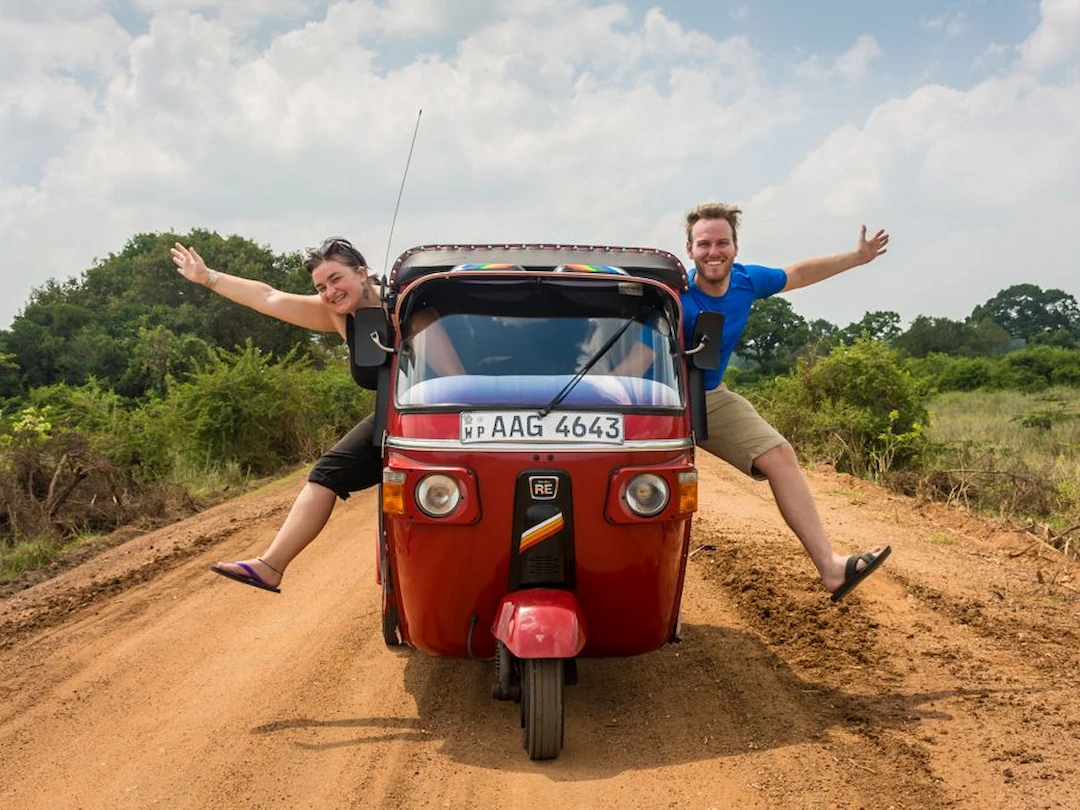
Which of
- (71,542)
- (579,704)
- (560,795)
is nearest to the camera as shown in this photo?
(560,795)

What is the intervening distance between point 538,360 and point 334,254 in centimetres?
145

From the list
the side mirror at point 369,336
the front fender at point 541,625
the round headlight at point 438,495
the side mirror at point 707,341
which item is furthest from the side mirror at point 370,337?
the side mirror at point 707,341

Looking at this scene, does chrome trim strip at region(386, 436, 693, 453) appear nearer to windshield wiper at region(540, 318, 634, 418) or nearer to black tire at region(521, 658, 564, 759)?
windshield wiper at region(540, 318, 634, 418)

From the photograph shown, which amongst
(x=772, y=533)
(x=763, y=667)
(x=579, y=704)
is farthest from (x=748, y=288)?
(x=772, y=533)

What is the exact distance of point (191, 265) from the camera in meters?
5.61

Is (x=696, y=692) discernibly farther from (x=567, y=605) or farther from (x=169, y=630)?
(x=169, y=630)

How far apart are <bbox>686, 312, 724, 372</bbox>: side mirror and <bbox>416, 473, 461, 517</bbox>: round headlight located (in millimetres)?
1326

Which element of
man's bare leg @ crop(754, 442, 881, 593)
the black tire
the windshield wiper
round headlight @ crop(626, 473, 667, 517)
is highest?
the windshield wiper

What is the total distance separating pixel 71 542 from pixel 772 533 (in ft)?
24.3

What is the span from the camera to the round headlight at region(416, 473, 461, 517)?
166 inches

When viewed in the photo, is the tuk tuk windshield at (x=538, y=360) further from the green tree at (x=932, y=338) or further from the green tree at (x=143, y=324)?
the green tree at (x=932, y=338)

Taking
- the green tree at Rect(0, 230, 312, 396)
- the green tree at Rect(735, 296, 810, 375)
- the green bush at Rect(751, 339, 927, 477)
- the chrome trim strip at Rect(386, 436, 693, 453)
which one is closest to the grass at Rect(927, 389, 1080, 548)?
the green bush at Rect(751, 339, 927, 477)

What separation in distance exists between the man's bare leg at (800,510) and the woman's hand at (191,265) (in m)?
3.22

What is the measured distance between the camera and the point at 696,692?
507 centimetres
